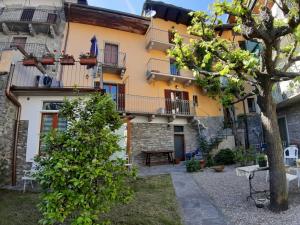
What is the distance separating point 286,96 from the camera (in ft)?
39.0

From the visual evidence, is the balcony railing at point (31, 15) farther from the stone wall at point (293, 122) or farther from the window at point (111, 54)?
the stone wall at point (293, 122)

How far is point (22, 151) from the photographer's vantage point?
8203 mm

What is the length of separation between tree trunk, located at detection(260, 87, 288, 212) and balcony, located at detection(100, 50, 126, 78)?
34.1 feet

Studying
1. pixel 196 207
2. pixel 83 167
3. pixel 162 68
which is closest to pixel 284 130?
pixel 162 68

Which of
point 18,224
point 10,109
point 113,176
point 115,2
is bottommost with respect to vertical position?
point 18,224

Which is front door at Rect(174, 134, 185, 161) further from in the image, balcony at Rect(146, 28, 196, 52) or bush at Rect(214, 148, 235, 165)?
balcony at Rect(146, 28, 196, 52)

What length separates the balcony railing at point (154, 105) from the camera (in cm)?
1434

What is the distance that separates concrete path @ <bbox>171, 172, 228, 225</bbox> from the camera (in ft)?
15.0

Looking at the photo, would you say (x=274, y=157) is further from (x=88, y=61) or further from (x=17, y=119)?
(x=17, y=119)

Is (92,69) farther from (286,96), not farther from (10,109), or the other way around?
(286,96)

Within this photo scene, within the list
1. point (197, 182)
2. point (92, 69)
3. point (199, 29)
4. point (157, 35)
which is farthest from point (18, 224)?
point (157, 35)

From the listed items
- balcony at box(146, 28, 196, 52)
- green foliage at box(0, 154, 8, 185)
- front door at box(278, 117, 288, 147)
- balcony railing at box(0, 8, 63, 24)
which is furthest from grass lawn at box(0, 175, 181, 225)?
balcony at box(146, 28, 196, 52)

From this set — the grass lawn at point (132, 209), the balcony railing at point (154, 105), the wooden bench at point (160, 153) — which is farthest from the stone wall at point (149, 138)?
the grass lawn at point (132, 209)

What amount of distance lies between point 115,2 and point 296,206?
15527 millimetres
